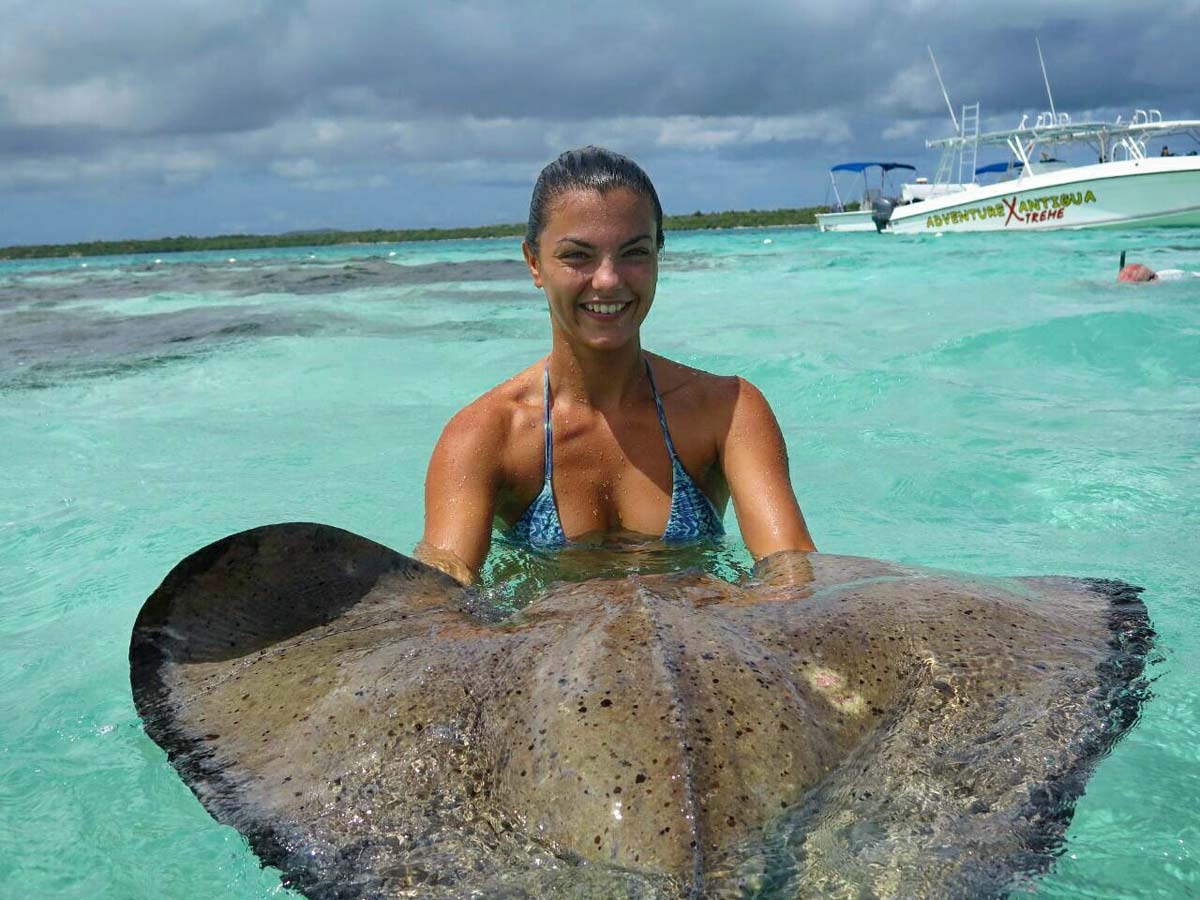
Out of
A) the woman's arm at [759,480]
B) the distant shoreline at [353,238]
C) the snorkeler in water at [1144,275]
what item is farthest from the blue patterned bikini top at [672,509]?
the distant shoreline at [353,238]

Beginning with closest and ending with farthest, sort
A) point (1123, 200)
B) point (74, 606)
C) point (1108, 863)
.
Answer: point (1108, 863), point (74, 606), point (1123, 200)

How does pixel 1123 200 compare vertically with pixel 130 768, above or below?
above

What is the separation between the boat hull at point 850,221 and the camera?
1665 inches

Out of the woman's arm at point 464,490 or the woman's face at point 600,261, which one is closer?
the woman's face at point 600,261

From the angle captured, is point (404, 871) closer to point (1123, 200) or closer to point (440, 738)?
point (440, 738)

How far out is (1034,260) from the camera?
2130 centimetres

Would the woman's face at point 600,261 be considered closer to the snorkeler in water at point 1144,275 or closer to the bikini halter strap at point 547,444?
the bikini halter strap at point 547,444

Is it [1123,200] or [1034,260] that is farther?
[1123,200]

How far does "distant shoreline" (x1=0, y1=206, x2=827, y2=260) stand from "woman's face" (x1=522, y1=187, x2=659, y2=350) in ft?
238

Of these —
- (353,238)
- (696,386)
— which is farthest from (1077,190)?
(353,238)

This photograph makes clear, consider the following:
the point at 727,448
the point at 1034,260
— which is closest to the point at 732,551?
the point at 727,448

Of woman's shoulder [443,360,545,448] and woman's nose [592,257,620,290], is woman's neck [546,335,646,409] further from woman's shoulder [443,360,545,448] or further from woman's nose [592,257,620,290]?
woman's nose [592,257,620,290]

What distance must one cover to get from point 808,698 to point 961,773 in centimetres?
29

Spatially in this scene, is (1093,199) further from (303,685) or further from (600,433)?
(303,685)
